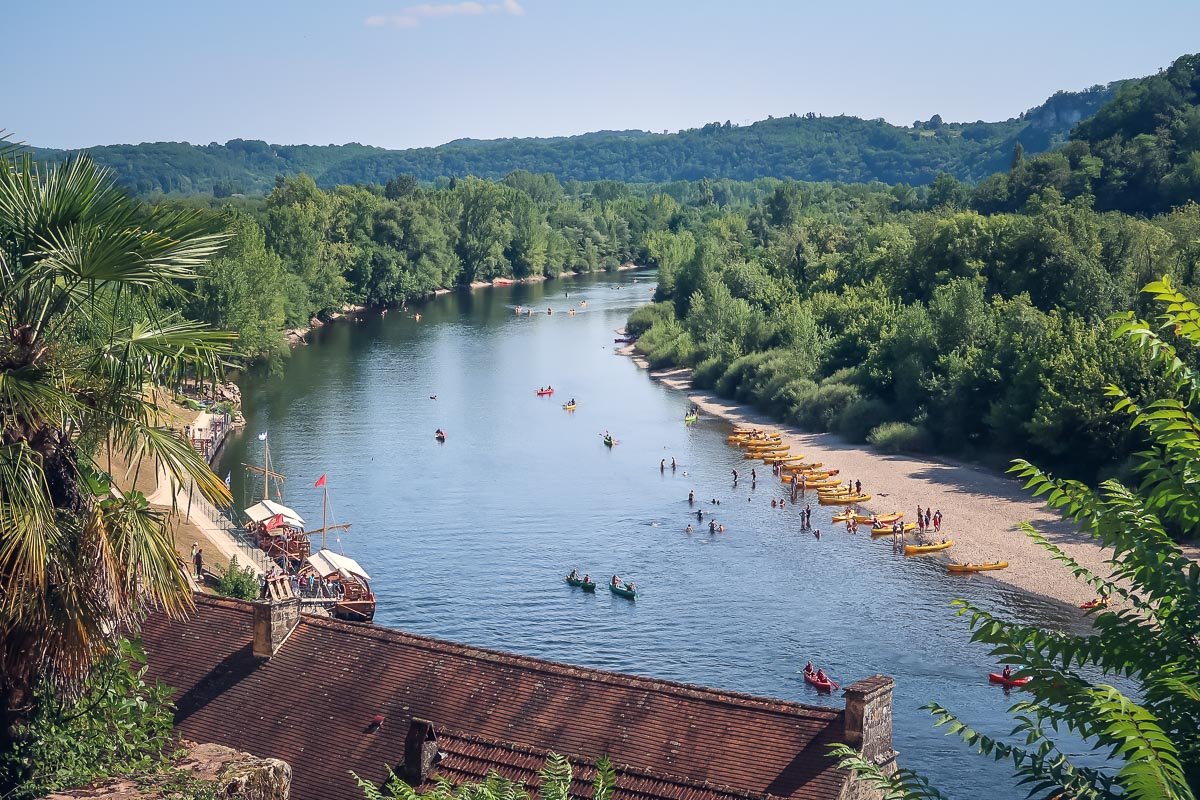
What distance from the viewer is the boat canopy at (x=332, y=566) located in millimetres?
52812

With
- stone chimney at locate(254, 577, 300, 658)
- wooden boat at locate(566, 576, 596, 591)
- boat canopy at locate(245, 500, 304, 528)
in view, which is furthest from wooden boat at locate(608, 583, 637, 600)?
stone chimney at locate(254, 577, 300, 658)

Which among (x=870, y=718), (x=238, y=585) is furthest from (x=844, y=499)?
(x=870, y=718)

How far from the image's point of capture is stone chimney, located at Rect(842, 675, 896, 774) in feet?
74.5

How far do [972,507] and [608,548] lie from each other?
19543 millimetres

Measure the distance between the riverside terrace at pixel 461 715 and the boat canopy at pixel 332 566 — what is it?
73.8ft

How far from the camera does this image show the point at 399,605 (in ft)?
173

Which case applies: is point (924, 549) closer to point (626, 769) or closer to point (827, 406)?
point (827, 406)

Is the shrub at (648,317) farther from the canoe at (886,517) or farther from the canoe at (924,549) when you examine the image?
the canoe at (924,549)

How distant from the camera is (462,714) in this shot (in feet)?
83.1

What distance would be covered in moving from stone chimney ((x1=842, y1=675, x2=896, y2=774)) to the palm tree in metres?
13.0

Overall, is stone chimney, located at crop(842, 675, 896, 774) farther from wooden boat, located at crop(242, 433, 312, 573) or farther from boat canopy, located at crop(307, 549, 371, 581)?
wooden boat, located at crop(242, 433, 312, 573)

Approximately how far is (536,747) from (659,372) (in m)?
92.1

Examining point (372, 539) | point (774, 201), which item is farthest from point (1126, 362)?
point (774, 201)

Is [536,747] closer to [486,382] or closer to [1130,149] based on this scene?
[486,382]
